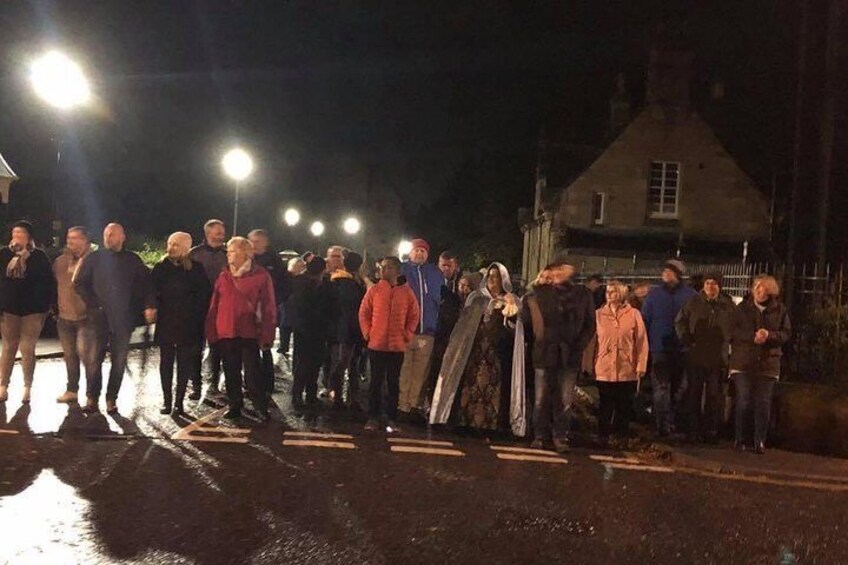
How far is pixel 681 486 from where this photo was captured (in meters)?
7.30

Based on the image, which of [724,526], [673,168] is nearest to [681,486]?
[724,526]

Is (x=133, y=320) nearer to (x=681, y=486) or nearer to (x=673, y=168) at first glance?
(x=681, y=486)

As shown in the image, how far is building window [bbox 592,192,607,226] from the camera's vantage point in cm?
3581

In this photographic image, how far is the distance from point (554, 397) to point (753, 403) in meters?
2.28

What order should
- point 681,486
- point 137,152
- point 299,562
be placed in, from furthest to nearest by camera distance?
point 137,152
point 681,486
point 299,562

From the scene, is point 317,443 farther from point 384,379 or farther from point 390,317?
point 390,317

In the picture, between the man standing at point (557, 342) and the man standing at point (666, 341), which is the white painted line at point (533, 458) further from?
the man standing at point (666, 341)

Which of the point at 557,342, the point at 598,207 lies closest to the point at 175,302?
the point at 557,342

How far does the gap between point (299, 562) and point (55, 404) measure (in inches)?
221

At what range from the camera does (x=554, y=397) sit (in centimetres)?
852

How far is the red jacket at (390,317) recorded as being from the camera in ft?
29.4

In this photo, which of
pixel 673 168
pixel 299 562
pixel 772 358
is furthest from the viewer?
pixel 673 168

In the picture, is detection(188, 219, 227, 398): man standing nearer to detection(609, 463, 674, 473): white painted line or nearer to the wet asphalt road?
the wet asphalt road

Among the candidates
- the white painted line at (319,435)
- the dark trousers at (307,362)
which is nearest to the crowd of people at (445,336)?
the white painted line at (319,435)
